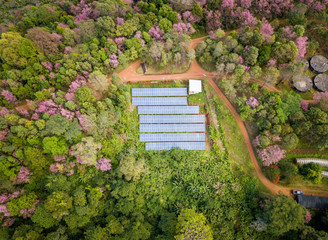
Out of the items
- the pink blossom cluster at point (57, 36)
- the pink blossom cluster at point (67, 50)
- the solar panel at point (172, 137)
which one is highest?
the pink blossom cluster at point (57, 36)

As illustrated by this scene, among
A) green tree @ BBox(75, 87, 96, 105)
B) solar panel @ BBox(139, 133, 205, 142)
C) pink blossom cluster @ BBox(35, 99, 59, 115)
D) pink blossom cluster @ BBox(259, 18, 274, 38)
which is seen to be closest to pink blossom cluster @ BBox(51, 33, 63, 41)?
green tree @ BBox(75, 87, 96, 105)

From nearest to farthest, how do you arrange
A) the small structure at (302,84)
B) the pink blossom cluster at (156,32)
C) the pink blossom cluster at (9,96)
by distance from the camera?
1. the pink blossom cluster at (9,96)
2. the small structure at (302,84)
3. the pink blossom cluster at (156,32)

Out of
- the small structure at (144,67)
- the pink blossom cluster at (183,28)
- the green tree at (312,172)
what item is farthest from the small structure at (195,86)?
the green tree at (312,172)

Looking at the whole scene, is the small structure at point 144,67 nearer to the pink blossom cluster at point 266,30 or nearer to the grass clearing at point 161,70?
the grass clearing at point 161,70

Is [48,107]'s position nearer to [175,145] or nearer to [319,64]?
[175,145]

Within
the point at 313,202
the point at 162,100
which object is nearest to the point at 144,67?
the point at 162,100

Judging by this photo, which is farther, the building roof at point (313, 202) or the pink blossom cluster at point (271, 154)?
the building roof at point (313, 202)

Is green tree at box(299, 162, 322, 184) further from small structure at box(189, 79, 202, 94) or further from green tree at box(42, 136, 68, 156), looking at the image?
green tree at box(42, 136, 68, 156)
